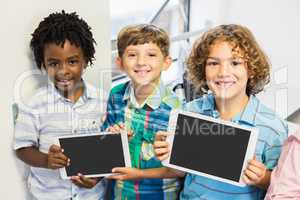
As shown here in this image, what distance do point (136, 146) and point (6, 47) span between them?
1.52 feet

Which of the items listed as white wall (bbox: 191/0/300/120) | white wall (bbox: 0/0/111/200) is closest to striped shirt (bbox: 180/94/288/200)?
white wall (bbox: 0/0/111/200)

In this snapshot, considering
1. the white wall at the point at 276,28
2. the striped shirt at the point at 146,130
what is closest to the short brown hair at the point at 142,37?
the striped shirt at the point at 146,130

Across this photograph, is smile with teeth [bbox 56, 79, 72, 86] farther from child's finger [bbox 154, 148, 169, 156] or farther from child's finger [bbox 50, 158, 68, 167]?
child's finger [bbox 154, 148, 169, 156]

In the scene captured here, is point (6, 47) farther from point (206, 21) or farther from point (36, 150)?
point (206, 21)

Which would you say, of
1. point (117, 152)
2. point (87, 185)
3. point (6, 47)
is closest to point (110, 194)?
point (87, 185)

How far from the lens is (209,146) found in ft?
3.17

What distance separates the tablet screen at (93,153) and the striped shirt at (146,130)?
93mm

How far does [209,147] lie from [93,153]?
32cm

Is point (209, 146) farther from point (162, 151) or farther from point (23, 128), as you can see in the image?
point (23, 128)

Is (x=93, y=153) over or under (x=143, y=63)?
under

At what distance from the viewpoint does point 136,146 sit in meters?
1.14

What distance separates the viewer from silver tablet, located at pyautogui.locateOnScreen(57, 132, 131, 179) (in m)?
1.03

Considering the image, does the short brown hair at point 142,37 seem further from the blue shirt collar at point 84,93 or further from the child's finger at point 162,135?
the child's finger at point 162,135

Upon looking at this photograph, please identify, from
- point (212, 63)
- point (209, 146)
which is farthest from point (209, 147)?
point (212, 63)
